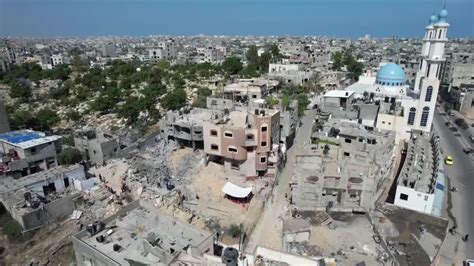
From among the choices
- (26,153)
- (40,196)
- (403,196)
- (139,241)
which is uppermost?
(26,153)

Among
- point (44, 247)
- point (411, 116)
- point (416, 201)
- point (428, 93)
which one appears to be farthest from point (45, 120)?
point (428, 93)

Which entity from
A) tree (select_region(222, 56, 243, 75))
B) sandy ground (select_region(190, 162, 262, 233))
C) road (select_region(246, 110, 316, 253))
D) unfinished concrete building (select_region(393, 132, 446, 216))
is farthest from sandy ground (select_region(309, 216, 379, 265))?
tree (select_region(222, 56, 243, 75))

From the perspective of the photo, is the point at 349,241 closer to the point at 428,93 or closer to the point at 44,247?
the point at 44,247

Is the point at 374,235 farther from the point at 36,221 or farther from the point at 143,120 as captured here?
the point at 143,120

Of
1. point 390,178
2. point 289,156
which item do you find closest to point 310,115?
point 289,156

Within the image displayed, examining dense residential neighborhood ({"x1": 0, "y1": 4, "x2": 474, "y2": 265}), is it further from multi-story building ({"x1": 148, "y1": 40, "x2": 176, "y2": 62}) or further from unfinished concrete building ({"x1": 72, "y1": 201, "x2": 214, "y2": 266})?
multi-story building ({"x1": 148, "y1": 40, "x2": 176, "y2": 62})

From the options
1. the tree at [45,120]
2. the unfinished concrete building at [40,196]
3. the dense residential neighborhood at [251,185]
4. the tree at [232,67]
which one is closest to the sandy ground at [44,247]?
the dense residential neighborhood at [251,185]
